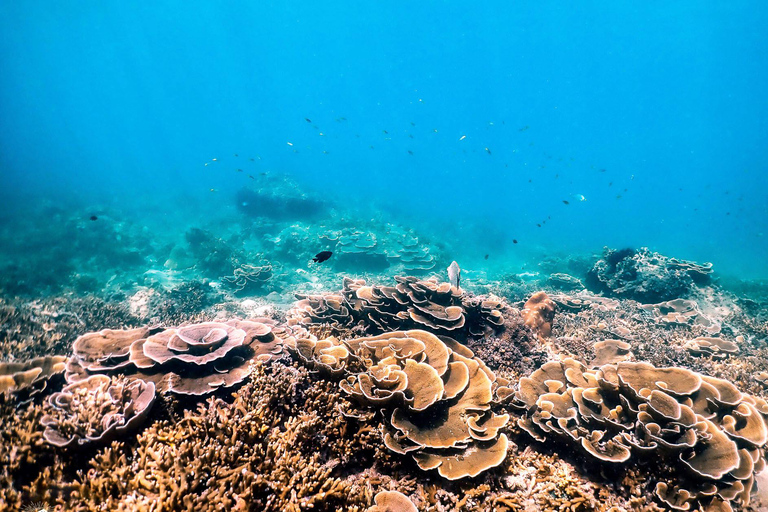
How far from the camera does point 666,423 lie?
11.6ft

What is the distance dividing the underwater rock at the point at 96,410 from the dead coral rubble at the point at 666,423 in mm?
4789

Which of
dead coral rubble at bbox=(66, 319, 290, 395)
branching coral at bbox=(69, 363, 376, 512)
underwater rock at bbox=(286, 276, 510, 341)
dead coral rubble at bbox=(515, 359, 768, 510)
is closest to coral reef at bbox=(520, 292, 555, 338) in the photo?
underwater rock at bbox=(286, 276, 510, 341)

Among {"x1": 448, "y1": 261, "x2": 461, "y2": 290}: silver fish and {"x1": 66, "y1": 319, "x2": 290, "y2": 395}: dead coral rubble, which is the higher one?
{"x1": 66, "y1": 319, "x2": 290, "y2": 395}: dead coral rubble

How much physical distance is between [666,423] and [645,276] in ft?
43.9

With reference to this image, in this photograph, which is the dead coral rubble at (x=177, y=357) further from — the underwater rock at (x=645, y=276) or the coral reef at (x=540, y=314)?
the underwater rock at (x=645, y=276)

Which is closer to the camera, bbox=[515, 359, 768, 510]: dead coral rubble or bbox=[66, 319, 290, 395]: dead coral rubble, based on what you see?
bbox=[515, 359, 768, 510]: dead coral rubble

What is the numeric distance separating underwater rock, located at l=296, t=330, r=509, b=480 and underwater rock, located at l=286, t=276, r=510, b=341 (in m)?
1.57

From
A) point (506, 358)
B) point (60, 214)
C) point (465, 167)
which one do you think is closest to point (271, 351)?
point (506, 358)

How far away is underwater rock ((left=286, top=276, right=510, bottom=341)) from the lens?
6.29 m

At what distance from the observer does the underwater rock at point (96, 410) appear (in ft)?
9.68

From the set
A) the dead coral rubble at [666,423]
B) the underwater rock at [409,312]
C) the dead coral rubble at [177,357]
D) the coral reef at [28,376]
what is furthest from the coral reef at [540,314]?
the coral reef at [28,376]

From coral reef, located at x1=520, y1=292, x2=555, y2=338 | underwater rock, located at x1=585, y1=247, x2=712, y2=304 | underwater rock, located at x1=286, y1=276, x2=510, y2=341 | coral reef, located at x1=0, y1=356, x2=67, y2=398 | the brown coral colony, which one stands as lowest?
underwater rock, located at x1=585, y1=247, x2=712, y2=304

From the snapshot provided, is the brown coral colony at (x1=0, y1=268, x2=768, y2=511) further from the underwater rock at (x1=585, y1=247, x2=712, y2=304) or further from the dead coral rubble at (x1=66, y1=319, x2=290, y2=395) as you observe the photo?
the underwater rock at (x1=585, y1=247, x2=712, y2=304)

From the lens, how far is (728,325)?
11094mm
